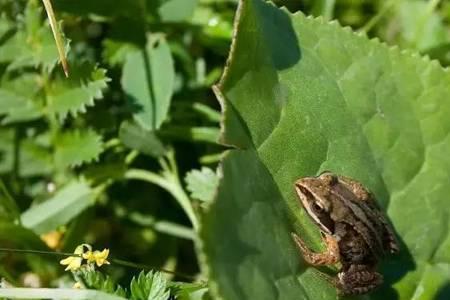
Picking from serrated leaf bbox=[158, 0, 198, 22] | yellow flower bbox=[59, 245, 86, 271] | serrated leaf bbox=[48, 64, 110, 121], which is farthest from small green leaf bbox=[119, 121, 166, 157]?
yellow flower bbox=[59, 245, 86, 271]

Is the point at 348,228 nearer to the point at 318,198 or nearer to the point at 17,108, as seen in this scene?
the point at 318,198

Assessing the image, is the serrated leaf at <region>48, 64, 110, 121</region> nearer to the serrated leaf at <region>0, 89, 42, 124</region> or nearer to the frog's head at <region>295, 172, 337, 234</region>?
the serrated leaf at <region>0, 89, 42, 124</region>

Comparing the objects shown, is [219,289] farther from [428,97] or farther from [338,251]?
[428,97]

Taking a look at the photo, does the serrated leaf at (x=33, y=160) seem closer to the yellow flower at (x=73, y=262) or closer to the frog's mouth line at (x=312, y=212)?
the yellow flower at (x=73, y=262)

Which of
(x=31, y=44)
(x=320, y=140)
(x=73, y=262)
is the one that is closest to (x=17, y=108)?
(x=31, y=44)

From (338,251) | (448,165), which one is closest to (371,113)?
(448,165)
